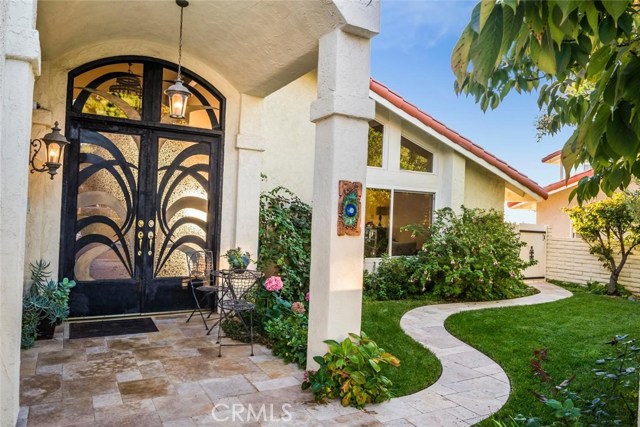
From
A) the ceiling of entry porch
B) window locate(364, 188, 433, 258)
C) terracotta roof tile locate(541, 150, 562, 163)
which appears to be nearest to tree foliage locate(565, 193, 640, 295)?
window locate(364, 188, 433, 258)

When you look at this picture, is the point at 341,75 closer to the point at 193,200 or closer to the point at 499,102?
the point at 499,102

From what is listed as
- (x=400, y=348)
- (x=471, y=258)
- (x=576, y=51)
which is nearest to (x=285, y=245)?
(x=400, y=348)

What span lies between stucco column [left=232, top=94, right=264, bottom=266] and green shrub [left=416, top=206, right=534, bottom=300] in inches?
131

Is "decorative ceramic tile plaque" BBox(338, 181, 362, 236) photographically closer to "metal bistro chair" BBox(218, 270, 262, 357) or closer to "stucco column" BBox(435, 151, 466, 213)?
"metal bistro chair" BBox(218, 270, 262, 357)

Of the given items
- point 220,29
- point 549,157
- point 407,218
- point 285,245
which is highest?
point 549,157

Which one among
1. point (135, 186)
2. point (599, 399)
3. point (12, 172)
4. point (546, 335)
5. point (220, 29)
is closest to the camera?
point (12, 172)

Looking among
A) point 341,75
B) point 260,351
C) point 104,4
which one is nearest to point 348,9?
point 341,75

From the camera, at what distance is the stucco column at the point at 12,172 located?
2.67m

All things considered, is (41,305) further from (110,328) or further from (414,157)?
(414,157)

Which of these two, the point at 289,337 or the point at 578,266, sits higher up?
the point at 578,266

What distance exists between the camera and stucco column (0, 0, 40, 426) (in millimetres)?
2670

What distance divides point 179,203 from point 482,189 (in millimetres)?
6786

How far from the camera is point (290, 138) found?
7.45m

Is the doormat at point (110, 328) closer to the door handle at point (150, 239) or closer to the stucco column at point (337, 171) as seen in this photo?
the door handle at point (150, 239)
